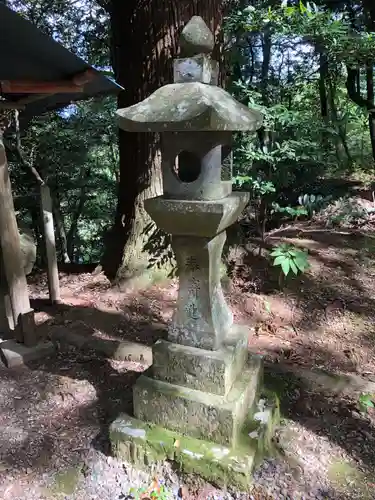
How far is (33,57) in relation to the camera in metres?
3.51

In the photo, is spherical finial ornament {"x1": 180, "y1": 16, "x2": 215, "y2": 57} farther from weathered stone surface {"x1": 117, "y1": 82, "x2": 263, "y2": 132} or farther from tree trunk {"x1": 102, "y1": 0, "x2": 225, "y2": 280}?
tree trunk {"x1": 102, "y1": 0, "x2": 225, "y2": 280}

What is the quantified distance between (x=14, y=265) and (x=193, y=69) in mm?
2400

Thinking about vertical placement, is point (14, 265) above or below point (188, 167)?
below

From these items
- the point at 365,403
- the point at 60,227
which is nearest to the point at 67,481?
the point at 365,403

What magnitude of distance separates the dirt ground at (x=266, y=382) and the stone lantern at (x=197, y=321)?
186mm

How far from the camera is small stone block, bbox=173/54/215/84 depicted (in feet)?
7.13

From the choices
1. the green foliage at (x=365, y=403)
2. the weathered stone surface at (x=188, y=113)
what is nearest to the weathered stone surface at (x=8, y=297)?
the weathered stone surface at (x=188, y=113)

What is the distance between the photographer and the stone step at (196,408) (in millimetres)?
2348

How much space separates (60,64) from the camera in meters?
3.54

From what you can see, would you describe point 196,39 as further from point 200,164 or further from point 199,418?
point 199,418

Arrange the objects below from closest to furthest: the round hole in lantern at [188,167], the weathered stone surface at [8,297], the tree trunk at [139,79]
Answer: the round hole in lantern at [188,167], the weathered stone surface at [8,297], the tree trunk at [139,79]

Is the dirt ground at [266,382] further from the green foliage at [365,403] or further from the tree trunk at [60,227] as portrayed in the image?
the tree trunk at [60,227]

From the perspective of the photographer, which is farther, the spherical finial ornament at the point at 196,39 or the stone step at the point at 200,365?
the stone step at the point at 200,365

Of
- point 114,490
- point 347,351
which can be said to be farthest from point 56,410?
point 347,351
